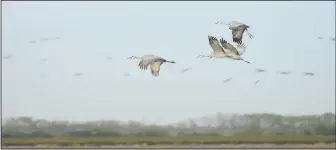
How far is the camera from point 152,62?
2039mm

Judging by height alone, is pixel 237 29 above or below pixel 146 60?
above

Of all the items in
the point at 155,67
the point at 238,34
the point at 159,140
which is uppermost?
the point at 238,34

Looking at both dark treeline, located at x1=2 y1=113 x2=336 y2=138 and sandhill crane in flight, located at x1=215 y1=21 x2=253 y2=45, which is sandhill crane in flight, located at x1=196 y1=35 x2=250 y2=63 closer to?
sandhill crane in flight, located at x1=215 y1=21 x2=253 y2=45

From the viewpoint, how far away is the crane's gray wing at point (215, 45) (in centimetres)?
202

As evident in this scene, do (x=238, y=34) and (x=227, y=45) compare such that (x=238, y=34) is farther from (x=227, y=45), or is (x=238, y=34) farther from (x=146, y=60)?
(x=146, y=60)

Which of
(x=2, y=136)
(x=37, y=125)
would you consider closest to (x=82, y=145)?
(x=37, y=125)

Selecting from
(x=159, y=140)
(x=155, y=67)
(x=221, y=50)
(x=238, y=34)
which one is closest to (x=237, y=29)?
(x=238, y=34)

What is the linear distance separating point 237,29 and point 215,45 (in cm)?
14

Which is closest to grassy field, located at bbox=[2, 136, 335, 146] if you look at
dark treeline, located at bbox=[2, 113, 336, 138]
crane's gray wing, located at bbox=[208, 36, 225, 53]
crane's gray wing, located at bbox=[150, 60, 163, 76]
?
dark treeline, located at bbox=[2, 113, 336, 138]

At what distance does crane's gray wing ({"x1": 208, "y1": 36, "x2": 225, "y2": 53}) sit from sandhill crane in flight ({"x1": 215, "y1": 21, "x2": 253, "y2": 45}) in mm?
80

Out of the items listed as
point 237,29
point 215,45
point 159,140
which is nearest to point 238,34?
point 237,29

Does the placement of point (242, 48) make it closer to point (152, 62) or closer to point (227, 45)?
point (227, 45)

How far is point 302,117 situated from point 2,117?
1.56 metres

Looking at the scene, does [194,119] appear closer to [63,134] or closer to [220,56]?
[220,56]
